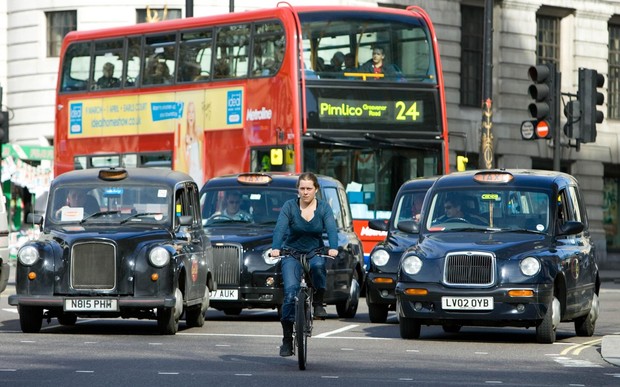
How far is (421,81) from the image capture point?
27266mm

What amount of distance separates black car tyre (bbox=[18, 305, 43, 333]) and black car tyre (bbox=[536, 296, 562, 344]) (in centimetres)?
516

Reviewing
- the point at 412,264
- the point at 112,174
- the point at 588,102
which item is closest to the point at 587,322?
the point at 412,264

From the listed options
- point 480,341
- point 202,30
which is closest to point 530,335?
point 480,341

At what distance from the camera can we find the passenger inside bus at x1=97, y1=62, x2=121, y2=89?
101 feet

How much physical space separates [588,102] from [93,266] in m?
10.8

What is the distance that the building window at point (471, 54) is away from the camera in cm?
4878

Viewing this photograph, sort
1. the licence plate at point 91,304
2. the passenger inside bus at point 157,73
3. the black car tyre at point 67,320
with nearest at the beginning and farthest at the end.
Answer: the licence plate at point 91,304 → the black car tyre at point 67,320 → the passenger inside bus at point 157,73

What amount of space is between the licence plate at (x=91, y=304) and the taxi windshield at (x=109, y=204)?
1.22 m

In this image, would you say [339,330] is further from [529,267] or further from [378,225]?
[529,267]

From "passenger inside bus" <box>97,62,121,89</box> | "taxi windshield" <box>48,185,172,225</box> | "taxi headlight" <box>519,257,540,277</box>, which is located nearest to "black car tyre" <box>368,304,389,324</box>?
"taxi windshield" <box>48,185,172,225</box>

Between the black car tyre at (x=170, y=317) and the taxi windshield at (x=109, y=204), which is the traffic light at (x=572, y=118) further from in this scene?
the black car tyre at (x=170, y=317)

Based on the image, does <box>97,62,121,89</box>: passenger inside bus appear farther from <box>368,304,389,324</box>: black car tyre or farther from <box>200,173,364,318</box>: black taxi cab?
<box>368,304,389,324</box>: black car tyre

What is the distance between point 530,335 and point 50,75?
28558 mm

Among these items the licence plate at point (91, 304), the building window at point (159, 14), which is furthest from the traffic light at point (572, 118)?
the building window at point (159, 14)
